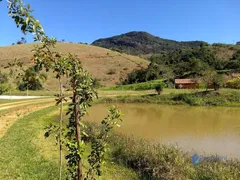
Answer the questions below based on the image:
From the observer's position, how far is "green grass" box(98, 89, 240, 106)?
35031 mm

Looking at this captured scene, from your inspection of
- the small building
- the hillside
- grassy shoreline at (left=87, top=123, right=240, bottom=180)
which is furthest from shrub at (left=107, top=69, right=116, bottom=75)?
grassy shoreline at (left=87, top=123, right=240, bottom=180)

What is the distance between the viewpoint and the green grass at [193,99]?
1379 inches

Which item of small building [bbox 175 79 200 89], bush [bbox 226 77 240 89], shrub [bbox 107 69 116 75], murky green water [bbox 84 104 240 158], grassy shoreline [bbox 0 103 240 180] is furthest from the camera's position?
shrub [bbox 107 69 116 75]

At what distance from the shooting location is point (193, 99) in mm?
35469

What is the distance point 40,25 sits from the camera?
10.2 ft

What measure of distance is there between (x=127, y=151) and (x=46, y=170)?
11.7 feet

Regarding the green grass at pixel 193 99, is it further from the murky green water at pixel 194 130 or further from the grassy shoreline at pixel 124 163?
the grassy shoreline at pixel 124 163

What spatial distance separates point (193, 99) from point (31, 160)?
28.9 metres

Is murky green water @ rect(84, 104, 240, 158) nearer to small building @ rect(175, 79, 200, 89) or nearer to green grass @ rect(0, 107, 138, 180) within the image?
green grass @ rect(0, 107, 138, 180)

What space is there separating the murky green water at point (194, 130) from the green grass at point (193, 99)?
679cm

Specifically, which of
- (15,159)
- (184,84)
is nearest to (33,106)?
(15,159)

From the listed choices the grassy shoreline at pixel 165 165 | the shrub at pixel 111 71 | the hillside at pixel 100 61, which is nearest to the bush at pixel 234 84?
the hillside at pixel 100 61

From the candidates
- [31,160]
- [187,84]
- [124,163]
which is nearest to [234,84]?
[187,84]

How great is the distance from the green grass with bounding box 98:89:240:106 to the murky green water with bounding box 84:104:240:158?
22.3 ft
